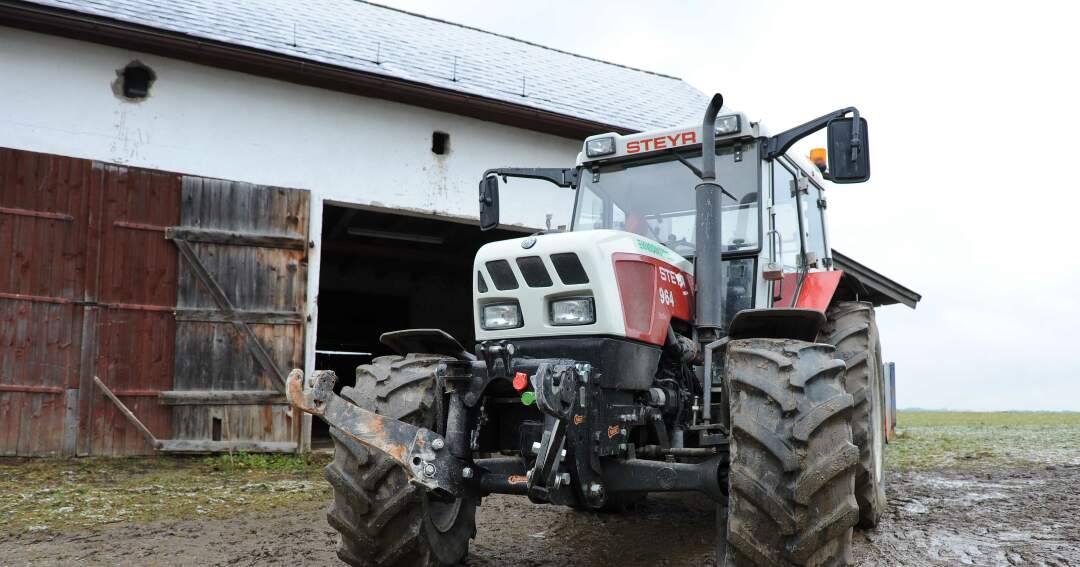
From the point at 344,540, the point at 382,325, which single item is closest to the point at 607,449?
the point at 344,540

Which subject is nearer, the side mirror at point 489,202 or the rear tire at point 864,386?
the rear tire at point 864,386

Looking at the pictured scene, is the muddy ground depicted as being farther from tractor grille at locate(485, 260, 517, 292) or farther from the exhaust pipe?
tractor grille at locate(485, 260, 517, 292)

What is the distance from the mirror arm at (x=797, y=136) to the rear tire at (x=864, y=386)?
1.28 meters

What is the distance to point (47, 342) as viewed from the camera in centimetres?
864

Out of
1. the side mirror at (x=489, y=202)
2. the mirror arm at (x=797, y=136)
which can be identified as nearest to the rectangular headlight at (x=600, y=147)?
the side mirror at (x=489, y=202)

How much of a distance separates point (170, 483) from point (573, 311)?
17.6 feet


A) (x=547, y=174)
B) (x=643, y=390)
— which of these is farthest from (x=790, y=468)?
(x=547, y=174)

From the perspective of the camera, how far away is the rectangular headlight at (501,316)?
432cm

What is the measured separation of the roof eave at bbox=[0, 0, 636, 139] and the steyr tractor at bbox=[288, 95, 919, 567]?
18.9ft

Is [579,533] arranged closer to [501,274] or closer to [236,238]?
[501,274]

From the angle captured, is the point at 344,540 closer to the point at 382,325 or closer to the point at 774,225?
the point at 774,225

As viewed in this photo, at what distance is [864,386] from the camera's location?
5199 millimetres

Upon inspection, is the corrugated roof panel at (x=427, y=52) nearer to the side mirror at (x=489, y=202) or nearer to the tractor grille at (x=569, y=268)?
the side mirror at (x=489, y=202)

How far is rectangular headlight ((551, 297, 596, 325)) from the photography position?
4.11m
